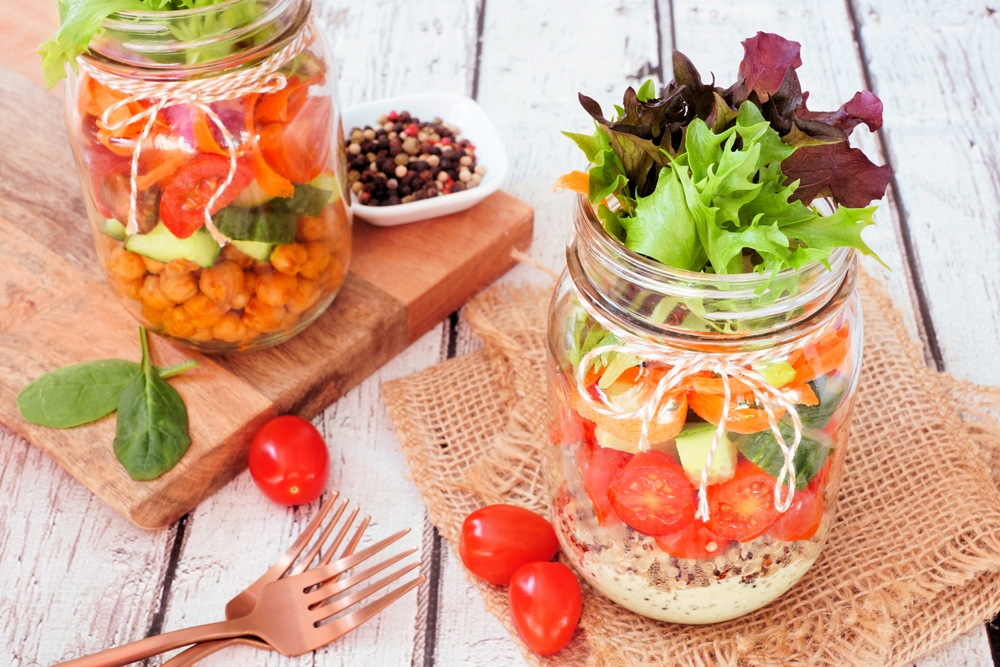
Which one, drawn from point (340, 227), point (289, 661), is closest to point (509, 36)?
point (340, 227)

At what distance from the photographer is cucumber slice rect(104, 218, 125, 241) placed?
4.72 feet

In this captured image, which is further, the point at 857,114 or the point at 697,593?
the point at 697,593

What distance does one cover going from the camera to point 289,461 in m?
1.44

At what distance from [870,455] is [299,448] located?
A: 31.9 inches

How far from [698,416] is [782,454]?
106 millimetres

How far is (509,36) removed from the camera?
7.72 ft

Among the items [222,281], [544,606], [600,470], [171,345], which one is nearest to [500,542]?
[544,606]

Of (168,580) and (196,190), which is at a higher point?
(196,190)

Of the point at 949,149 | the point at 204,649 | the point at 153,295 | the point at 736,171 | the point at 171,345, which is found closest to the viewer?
the point at 736,171

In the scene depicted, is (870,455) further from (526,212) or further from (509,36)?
(509,36)

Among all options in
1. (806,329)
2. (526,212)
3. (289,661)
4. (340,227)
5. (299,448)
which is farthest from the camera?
(526,212)

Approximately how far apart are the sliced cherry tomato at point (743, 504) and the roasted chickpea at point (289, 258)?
2.28 feet

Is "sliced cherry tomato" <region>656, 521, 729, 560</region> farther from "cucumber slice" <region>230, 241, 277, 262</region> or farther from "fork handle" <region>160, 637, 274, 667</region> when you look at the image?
"cucumber slice" <region>230, 241, 277, 262</region>

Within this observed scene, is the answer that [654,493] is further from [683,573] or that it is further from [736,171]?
[736,171]
